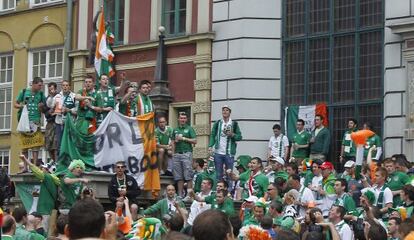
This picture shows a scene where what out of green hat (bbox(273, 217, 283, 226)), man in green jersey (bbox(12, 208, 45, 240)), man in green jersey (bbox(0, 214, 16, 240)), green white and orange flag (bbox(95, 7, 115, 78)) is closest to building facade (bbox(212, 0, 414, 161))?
green white and orange flag (bbox(95, 7, 115, 78))

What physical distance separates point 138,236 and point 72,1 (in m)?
22.9

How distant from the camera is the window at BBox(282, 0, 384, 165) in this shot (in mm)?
28484

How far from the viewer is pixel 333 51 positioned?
29.4 metres

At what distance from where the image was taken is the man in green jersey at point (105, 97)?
24359mm

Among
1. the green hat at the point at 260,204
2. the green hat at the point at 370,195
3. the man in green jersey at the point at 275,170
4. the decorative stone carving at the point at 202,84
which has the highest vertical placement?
the decorative stone carving at the point at 202,84

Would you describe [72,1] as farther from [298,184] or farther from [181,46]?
[298,184]

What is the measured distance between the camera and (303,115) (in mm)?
29438

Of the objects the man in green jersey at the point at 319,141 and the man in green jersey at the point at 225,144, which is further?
the man in green jersey at the point at 319,141

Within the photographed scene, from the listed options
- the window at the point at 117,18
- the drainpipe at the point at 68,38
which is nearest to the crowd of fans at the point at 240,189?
the window at the point at 117,18

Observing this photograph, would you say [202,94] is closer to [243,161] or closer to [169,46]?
[169,46]

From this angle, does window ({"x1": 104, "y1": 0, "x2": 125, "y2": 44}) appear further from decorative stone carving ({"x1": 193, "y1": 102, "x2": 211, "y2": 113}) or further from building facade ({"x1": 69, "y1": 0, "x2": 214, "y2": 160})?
decorative stone carving ({"x1": 193, "y1": 102, "x2": 211, "y2": 113})

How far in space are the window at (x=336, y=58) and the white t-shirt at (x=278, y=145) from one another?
1.45 metres

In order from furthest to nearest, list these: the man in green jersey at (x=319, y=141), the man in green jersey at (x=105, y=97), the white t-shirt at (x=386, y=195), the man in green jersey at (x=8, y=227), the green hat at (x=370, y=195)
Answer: the man in green jersey at (x=319, y=141), the man in green jersey at (x=105, y=97), the green hat at (x=370, y=195), the white t-shirt at (x=386, y=195), the man in green jersey at (x=8, y=227)

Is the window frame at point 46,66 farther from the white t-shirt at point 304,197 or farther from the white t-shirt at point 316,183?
the white t-shirt at point 304,197
